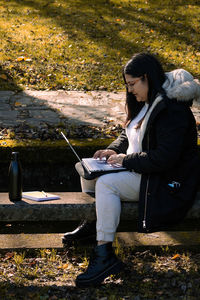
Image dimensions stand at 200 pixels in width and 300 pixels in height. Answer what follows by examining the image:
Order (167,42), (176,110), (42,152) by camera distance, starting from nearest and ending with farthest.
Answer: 1. (176,110)
2. (42,152)
3. (167,42)

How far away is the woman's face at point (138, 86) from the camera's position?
3715 millimetres

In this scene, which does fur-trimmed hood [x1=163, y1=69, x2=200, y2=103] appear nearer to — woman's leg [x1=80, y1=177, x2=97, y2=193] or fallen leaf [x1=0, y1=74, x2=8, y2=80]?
woman's leg [x1=80, y1=177, x2=97, y2=193]

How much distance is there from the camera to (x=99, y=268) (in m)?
3.54

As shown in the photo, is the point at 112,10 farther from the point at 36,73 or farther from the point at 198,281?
the point at 198,281

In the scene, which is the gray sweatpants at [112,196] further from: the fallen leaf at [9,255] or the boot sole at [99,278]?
the fallen leaf at [9,255]

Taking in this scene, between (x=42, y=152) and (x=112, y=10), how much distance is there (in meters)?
8.64

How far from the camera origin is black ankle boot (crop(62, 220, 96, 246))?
4.36 meters

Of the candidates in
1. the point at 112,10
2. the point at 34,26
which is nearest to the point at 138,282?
the point at 34,26

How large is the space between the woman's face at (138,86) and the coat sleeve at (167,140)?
310 mm

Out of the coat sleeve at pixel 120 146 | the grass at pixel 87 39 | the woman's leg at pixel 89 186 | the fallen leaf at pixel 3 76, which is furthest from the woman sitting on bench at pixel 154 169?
the fallen leaf at pixel 3 76

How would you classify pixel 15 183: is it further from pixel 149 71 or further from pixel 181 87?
pixel 181 87

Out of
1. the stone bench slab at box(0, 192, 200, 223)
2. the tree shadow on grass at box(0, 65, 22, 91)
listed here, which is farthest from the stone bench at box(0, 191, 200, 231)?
the tree shadow on grass at box(0, 65, 22, 91)

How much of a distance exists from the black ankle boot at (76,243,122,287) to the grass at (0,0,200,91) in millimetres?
5592

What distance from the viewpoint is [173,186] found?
11.8 feet
